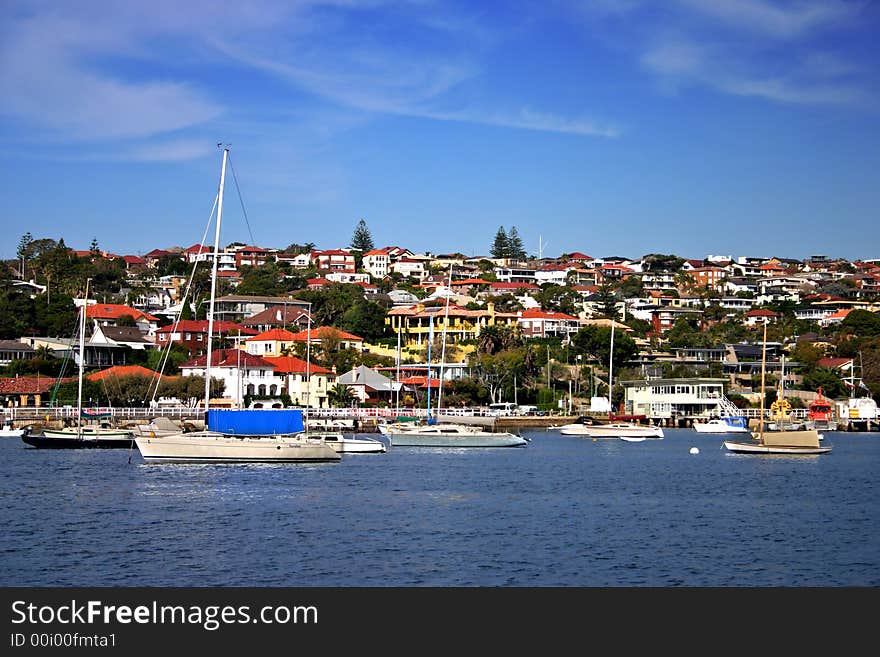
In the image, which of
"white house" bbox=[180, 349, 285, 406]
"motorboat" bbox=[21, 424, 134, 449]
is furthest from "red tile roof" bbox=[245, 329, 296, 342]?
"motorboat" bbox=[21, 424, 134, 449]

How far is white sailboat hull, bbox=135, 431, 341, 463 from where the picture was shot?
146 feet

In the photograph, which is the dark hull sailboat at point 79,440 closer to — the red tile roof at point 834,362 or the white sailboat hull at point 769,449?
the white sailboat hull at point 769,449

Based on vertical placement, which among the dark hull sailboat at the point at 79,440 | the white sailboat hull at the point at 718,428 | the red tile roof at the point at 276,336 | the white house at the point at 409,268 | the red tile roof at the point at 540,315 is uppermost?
the white house at the point at 409,268

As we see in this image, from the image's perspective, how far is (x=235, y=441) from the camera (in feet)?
146

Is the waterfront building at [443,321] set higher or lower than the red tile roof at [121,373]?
higher

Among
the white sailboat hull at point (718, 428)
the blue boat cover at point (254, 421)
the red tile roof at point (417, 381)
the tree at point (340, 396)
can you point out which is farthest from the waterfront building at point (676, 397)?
the blue boat cover at point (254, 421)

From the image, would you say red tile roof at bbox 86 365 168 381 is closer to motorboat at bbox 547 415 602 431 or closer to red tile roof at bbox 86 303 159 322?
red tile roof at bbox 86 303 159 322

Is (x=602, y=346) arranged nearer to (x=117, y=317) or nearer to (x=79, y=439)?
(x=117, y=317)

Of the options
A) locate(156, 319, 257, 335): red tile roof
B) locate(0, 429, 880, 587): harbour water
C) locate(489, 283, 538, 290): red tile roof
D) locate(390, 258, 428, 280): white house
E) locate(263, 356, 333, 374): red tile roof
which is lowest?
locate(0, 429, 880, 587): harbour water

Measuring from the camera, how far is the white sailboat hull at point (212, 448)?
4441 centimetres

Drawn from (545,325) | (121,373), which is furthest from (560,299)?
(121,373)

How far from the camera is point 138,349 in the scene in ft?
316

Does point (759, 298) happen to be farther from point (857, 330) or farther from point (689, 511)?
point (689, 511)

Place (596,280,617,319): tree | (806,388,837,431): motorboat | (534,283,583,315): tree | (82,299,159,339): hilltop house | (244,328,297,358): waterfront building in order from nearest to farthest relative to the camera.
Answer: (806,388,837,431): motorboat → (244,328,297,358): waterfront building → (82,299,159,339): hilltop house → (596,280,617,319): tree → (534,283,583,315): tree
